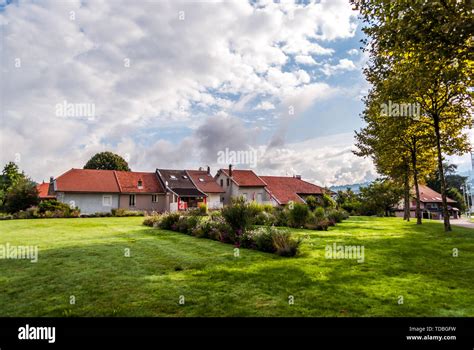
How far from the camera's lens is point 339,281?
21.3 feet

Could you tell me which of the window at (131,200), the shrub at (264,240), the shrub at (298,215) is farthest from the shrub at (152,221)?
the window at (131,200)

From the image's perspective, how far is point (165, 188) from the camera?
44.2 meters

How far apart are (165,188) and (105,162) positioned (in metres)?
20.6

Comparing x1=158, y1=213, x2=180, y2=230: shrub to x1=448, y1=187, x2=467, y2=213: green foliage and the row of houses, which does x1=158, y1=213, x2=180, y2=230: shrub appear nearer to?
the row of houses

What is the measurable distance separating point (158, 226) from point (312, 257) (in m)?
12.4

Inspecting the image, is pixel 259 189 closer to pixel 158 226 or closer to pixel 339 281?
pixel 158 226

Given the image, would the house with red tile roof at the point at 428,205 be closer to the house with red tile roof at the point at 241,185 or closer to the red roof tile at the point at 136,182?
the house with red tile roof at the point at 241,185

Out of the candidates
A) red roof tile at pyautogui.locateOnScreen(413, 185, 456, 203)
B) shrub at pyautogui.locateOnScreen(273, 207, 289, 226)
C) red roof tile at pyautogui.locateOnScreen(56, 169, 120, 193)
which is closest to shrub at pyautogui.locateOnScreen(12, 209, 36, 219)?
red roof tile at pyautogui.locateOnScreen(56, 169, 120, 193)

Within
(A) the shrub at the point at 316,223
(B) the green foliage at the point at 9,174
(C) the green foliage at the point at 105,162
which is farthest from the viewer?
(C) the green foliage at the point at 105,162

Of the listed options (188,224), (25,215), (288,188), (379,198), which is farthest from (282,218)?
(288,188)

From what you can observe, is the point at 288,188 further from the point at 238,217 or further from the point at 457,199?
the point at 457,199

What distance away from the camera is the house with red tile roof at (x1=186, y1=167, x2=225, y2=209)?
4681 cm

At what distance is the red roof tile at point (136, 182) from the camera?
137ft
